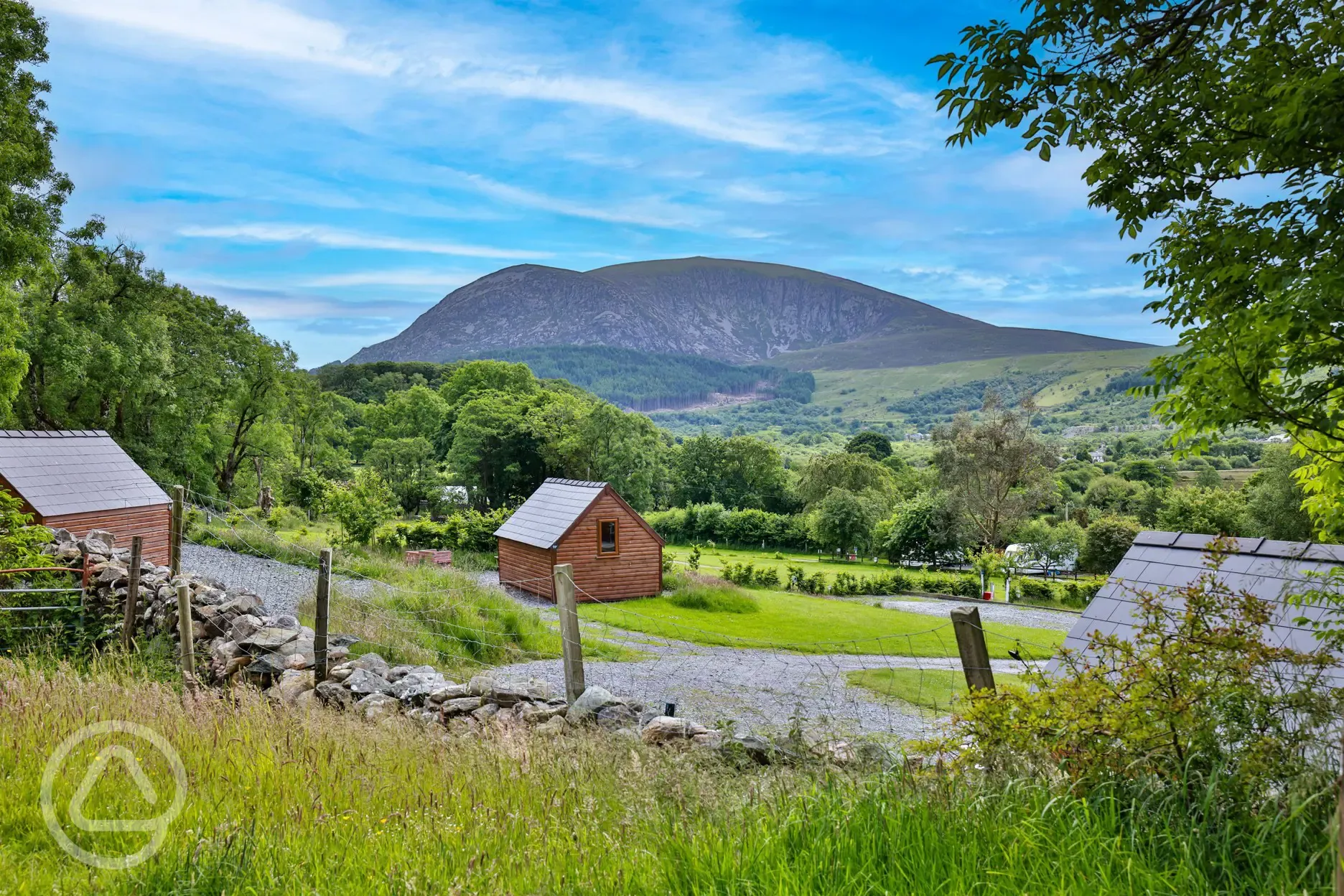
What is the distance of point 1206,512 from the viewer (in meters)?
45.5

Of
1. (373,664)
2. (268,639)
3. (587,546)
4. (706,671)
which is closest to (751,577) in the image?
(587,546)

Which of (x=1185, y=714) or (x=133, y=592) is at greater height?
(x=1185, y=714)

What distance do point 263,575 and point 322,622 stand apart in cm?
1342

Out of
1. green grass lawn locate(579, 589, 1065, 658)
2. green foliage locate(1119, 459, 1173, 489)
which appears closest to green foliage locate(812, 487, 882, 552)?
green grass lawn locate(579, 589, 1065, 658)

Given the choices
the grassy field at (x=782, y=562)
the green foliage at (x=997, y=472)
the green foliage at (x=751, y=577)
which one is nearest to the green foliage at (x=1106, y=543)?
the grassy field at (x=782, y=562)

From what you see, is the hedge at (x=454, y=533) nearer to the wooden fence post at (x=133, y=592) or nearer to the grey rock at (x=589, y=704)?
the wooden fence post at (x=133, y=592)

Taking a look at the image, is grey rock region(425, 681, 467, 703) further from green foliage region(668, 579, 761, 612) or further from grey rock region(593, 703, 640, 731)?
green foliage region(668, 579, 761, 612)

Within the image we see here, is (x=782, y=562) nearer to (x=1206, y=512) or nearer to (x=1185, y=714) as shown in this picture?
(x=1206, y=512)

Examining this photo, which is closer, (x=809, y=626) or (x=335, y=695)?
(x=335, y=695)

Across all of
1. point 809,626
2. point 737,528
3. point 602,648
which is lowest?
point 809,626

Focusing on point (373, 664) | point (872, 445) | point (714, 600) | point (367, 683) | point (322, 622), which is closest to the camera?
point (367, 683)

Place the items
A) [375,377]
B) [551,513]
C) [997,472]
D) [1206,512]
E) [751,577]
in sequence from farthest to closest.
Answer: [375,377] < [997,472] < [1206,512] < [751,577] < [551,513]

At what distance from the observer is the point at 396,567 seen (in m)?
23.0

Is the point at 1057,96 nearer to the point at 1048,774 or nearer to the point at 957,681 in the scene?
the point at 1048,774
